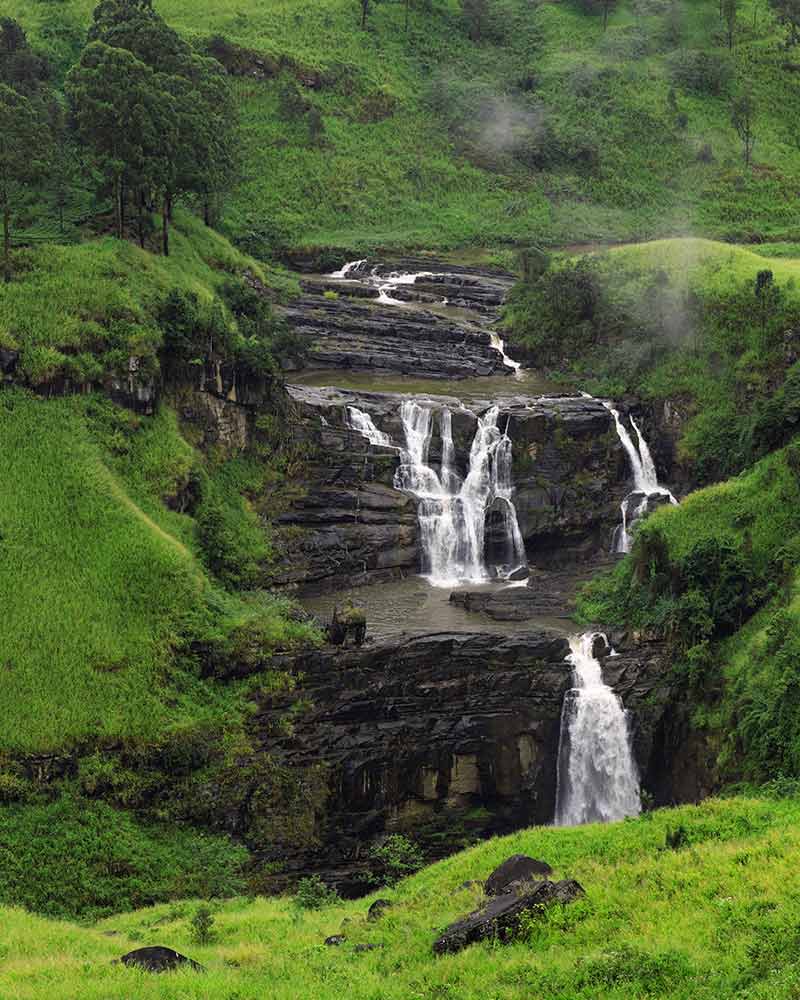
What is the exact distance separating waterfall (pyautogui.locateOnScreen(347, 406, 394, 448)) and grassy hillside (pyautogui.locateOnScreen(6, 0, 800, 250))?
29.6m

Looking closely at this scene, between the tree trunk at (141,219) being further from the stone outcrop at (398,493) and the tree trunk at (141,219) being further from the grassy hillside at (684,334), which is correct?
the grassy hillside at (684,334)

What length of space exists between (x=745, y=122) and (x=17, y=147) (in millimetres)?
77911

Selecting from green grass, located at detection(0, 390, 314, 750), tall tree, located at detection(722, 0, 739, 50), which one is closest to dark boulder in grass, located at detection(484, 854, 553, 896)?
green grass, located at detection(0, 390, 314, 750)

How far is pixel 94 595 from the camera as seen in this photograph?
3597 cm

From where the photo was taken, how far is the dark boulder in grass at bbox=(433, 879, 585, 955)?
1884 cm

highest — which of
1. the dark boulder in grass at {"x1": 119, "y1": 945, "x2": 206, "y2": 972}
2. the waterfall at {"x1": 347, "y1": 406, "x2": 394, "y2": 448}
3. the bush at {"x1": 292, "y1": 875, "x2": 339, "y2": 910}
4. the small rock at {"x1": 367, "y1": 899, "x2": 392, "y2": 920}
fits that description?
the waterfall at {"x1": 347, "y1": 406, "x2": 394, "y2": 448}

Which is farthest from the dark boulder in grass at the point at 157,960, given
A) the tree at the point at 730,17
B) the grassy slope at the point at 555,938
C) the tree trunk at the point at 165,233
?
the tree at the point at 730,17

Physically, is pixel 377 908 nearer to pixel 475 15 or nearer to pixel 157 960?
pixel 157 960

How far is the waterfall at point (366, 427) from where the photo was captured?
50.6 m

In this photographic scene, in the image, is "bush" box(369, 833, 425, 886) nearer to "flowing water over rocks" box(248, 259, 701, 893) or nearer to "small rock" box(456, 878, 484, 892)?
"flowing water over rocks" box(248, 259, 701, 893)

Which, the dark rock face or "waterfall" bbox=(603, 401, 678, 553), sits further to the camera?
the dark rock face

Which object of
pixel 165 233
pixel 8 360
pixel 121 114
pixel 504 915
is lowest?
pixel 504 915

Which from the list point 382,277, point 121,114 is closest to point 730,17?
point 382,277

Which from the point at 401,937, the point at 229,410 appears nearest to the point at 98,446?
the point at 229,410
